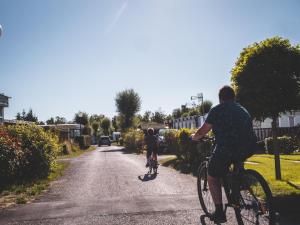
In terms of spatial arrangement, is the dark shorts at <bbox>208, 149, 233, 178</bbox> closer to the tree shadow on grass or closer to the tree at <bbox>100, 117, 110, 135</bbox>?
the tree shadow on grass

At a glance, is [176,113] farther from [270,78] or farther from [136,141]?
[270,78]

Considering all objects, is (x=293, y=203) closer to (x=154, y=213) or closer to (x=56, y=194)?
(x=154, y=213)

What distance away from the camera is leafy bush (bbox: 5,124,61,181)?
12156mm

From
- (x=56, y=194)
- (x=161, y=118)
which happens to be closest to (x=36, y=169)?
(x=56, y=194)

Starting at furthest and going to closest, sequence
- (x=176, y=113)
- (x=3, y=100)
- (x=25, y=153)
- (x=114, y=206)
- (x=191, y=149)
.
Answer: (x=176, y=113) < (x=3, y=100) < (x=191, y=149) < (x=25, y=153) < (x=114, y=206)

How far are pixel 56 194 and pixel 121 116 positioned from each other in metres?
56.1

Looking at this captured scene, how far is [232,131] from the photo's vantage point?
16.0 ft

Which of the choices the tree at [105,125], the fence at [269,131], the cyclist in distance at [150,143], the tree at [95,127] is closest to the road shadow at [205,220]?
the cyclist in distance at [150,143]

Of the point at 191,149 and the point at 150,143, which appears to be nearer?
the point at 150,143

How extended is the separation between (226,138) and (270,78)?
4.98 m

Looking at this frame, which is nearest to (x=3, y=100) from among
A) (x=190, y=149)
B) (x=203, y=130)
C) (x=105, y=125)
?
(x=190, y=149)

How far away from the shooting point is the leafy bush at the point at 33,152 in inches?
479

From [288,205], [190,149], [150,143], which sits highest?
[150,143]

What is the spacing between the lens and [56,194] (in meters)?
9.19
